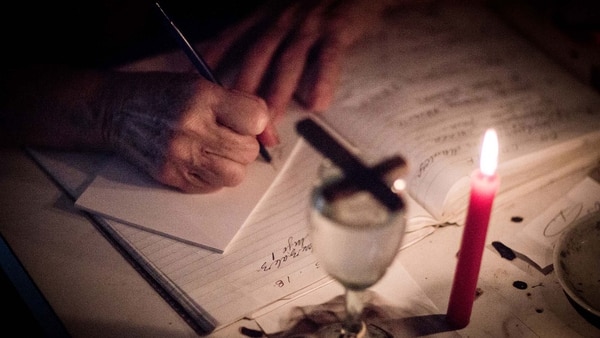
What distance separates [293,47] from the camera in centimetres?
99

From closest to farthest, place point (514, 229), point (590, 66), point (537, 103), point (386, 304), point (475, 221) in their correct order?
point (475, 221) → point (386, 304) → point (514, 229) → point (537, 103) → point (590, 66)

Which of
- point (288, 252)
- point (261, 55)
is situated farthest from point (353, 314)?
point (261, 55)

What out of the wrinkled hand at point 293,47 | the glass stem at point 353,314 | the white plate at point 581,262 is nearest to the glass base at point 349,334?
the glass stem at point 353,314

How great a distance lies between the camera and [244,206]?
767 millimetres

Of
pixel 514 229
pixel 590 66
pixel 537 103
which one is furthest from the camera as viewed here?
pixel 590 66

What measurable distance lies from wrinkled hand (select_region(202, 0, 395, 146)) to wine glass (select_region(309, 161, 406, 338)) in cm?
37

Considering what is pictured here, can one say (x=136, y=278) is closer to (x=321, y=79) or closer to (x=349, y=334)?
(x=349, y=334)

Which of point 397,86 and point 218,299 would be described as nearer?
point 218,299

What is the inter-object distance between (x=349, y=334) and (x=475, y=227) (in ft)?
0.58

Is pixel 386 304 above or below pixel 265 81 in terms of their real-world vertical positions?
below

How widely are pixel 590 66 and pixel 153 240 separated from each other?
2.74 ft

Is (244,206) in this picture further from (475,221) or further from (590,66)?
(590,66)

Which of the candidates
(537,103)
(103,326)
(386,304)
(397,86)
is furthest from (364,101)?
(103,326)

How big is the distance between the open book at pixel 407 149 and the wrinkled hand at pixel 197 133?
0.05 m
